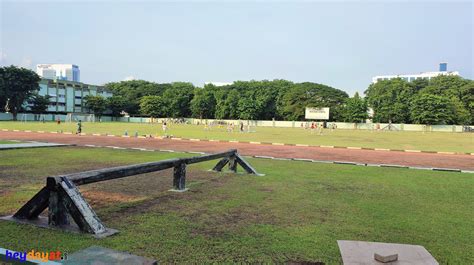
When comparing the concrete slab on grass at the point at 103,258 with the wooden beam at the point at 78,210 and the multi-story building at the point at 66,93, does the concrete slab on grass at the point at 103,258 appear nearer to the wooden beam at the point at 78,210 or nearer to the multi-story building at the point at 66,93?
the wooden beam at the point at 78,210

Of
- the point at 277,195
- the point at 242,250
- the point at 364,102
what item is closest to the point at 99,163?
the point at 277,195

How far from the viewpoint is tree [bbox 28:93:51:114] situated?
87500mm

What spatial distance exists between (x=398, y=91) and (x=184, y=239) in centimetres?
9710

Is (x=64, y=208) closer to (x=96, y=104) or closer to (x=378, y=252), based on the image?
(x=378, y=252)

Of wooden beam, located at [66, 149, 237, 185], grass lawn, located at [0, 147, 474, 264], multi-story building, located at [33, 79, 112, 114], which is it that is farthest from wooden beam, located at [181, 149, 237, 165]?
multi-story building, located at [33, 79, 112, 114]

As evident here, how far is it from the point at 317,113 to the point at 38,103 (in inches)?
2568

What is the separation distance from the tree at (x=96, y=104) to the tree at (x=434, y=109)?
78.7 metres

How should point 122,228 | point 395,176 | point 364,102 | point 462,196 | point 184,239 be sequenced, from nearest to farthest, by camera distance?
1. point 184,239
2. point 122,228
3. point 462,196
4. point 395,176
5. point 364,102

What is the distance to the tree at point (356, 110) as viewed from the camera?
89.4m

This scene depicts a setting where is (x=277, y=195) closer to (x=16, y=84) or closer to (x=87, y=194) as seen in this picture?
(x=87, y=194)

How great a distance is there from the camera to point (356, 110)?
89500 mm

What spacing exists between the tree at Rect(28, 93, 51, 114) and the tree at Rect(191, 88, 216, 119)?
36.8 metres

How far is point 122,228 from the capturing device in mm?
5363

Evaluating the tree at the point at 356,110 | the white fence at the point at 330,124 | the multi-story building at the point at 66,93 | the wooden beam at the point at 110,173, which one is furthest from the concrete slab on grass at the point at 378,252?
the multi-story building at the point at 66,93
